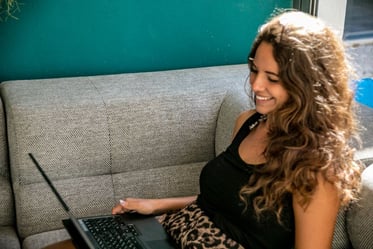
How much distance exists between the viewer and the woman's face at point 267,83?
4.52ft

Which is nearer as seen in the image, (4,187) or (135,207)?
(135,207)

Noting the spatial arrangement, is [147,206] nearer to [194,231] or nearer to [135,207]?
[135,207]

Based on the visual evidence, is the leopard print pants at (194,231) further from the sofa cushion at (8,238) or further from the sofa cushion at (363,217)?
the sofa cushion at (8,238)

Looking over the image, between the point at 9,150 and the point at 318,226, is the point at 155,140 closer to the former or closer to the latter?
the point at 9,150

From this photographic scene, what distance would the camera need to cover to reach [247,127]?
1.61m

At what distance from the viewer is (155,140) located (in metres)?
2.04

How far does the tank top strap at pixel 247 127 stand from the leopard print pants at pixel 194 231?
8.6 inches

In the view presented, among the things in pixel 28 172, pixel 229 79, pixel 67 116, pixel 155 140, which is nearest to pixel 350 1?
pixel 229 79

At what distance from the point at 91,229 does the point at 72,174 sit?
0.45 metres

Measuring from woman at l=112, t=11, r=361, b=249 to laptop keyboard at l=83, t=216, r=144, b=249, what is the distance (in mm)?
141

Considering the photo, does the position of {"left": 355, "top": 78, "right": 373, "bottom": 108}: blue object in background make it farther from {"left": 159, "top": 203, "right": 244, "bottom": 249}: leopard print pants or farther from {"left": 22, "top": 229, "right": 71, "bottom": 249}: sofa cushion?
{"left": 22, "top": 229, "right": 71, "bottom": 249}: sofa cushion

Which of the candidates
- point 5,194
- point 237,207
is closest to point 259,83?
point 237,207

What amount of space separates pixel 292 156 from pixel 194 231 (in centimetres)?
34

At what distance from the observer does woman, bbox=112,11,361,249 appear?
1.30 meters
